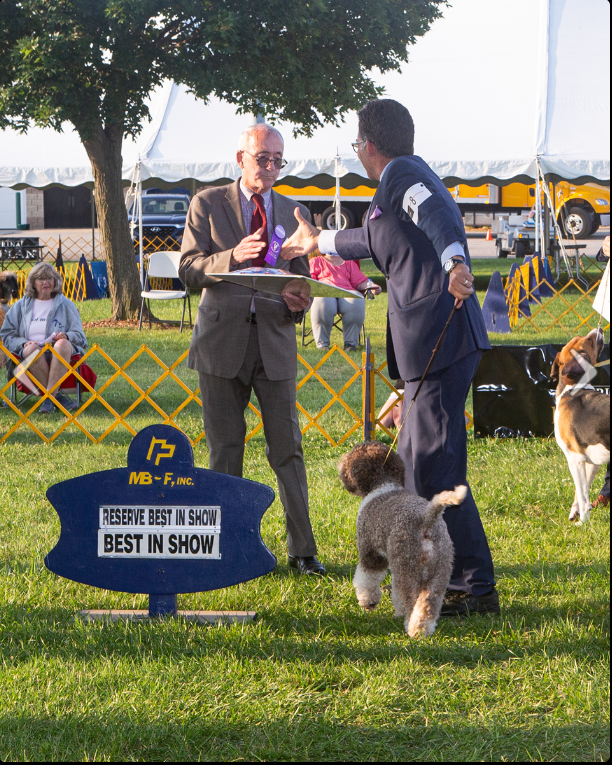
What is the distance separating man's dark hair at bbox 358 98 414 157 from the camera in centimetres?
321

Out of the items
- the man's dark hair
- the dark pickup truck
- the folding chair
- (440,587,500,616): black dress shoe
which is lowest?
(440,587,500,616): black dress shoe

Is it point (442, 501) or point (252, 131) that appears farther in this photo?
point (252, 131)

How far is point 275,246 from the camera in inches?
142

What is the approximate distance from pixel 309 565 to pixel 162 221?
18485 millimetres

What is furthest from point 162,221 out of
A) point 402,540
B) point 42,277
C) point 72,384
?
point 402,540

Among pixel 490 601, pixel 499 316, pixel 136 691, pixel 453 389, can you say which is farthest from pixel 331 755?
pixel 499 316

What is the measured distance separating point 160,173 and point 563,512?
387 inches

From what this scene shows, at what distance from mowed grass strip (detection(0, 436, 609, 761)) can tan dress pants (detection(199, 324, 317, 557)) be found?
31 cm

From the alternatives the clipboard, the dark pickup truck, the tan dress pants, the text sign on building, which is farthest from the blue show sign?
the dark pickup truck

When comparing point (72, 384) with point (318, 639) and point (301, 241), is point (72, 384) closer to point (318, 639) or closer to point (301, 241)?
point (301, 241)

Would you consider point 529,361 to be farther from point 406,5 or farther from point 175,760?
point 406,5

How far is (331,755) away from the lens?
7.95 ft

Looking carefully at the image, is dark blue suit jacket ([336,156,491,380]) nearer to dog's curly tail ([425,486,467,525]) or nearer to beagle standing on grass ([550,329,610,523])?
dog's curly tail ([425,486,467,525])

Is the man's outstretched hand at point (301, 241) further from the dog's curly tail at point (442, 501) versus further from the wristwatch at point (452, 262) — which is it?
the dog's curly tail at point (442, 501)
